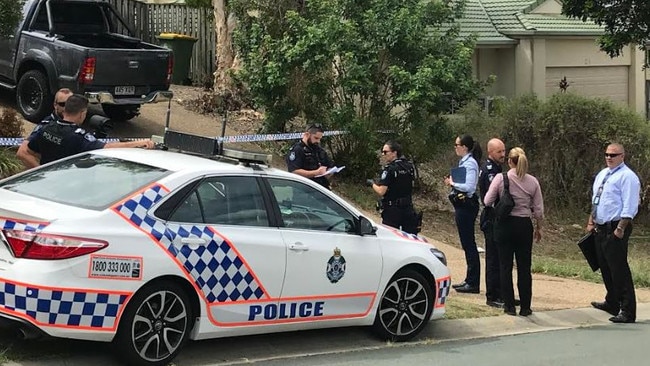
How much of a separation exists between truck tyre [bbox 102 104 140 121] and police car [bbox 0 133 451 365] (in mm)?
9023

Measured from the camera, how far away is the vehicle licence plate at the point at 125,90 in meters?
14.1

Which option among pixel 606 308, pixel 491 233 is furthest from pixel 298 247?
pixel 606 308

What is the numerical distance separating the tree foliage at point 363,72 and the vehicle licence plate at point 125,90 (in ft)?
6.11

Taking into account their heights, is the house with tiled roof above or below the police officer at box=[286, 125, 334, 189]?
above

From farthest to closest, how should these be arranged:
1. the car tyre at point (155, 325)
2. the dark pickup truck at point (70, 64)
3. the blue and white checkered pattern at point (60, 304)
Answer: the dark pickup truck at point (70, 64) → the car tyre at point (155, 325) → the blue and white checkered pattern at point (60, 304)

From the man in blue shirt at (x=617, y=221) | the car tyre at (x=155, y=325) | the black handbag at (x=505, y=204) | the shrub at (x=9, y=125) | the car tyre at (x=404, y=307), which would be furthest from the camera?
the shrub at (x=9, y=125)

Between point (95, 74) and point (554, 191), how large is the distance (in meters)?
8.86

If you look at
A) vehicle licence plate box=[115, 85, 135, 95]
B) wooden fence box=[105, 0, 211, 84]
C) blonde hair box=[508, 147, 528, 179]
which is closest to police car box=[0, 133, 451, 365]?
blonde hair box=[508, 147, 528, 179]

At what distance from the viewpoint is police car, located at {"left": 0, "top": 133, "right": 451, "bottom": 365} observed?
5691 mm

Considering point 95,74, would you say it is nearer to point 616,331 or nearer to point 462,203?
point 462,203

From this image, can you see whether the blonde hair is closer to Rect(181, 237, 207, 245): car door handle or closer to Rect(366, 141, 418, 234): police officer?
Rect(366, 141, 418, 234): police officer

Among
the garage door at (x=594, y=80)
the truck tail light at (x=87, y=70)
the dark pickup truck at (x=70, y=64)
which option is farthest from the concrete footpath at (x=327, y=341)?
the garage door at (x=594, y=80)

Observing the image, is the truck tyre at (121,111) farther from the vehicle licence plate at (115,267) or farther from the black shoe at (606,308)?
the vehicle licence plate at (115,267)

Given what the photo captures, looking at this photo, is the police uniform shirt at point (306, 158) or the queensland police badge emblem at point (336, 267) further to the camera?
the police uniform shirt at point (306, 158)
